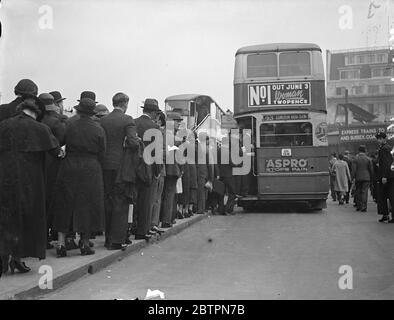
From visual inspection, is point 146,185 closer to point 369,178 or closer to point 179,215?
point 179,215

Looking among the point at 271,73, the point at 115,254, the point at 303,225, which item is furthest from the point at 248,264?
the point at 271,73

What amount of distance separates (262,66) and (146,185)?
783 cm

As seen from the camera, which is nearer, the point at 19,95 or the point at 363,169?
the point at 19,95

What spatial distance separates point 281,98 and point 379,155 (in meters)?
3.59

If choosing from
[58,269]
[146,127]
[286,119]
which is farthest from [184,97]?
[58,269]

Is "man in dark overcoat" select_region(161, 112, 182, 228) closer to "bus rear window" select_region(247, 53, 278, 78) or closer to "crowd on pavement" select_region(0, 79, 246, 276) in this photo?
"crowd on pavement" select_region(0, 79, 246, 276)

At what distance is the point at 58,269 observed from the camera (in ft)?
18.7

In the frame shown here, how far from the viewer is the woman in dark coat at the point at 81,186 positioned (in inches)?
254

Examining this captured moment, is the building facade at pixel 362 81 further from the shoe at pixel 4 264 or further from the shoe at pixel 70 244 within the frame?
the shoe at pixel 4 264

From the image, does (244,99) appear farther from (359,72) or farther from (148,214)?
(359,72)

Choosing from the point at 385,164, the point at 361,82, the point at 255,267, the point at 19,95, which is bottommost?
the point at 255,267

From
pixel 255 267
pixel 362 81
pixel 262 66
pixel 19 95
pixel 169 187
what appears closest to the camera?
pixel 19 95

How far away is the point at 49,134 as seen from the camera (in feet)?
18.7

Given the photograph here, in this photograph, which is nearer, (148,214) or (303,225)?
(148,214)
